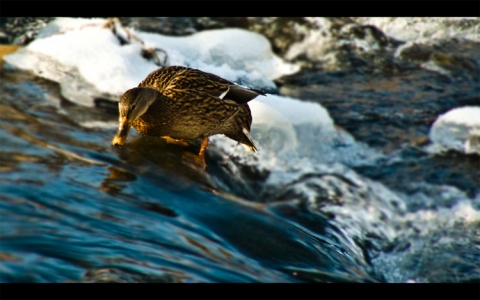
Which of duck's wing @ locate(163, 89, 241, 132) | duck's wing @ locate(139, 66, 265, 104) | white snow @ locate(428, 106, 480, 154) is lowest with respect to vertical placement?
white snow @ locate(428, 106, 480, 154)

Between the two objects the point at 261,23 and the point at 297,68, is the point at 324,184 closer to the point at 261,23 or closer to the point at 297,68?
the point at 297,68

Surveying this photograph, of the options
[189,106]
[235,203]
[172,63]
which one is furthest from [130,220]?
[172,63]

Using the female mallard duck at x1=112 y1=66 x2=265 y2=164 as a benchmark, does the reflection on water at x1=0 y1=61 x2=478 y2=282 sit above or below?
below

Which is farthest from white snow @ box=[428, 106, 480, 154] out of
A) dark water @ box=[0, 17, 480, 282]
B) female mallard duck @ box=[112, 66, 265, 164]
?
female mallard duck @ box=[112, 66, 265, 164]

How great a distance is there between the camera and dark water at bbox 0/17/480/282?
399cm

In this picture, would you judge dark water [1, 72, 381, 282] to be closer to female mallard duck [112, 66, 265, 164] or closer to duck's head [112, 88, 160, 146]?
female mallard duck [112, 66, 265, 164]

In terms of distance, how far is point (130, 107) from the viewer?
3.45 m

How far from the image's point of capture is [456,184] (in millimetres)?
6789

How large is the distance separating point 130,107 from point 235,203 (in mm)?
1916

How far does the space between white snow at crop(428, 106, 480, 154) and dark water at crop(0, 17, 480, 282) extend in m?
0.10

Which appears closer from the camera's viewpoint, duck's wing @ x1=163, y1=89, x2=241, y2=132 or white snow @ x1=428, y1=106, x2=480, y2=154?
duck's wing @ x1=163, y1=89, x2=241, y2=132

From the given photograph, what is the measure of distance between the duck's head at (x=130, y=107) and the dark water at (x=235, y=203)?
0.70 m

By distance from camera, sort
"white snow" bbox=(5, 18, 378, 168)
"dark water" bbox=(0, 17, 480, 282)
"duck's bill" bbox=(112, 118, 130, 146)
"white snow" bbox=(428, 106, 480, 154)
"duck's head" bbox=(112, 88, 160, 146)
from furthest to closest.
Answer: "white snow" bbox=(428, 106, 480, 154) < "white snow" bbox=(5, 18, 378, 168) < "dark water" bbox=(0, 17, 480, 282) < "duck's head" bbox=(112, 88, 160, 146) < "duck's bill" bbox=(112, 118, 130, 146)

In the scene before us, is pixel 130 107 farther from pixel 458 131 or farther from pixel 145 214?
pixel 458 131
